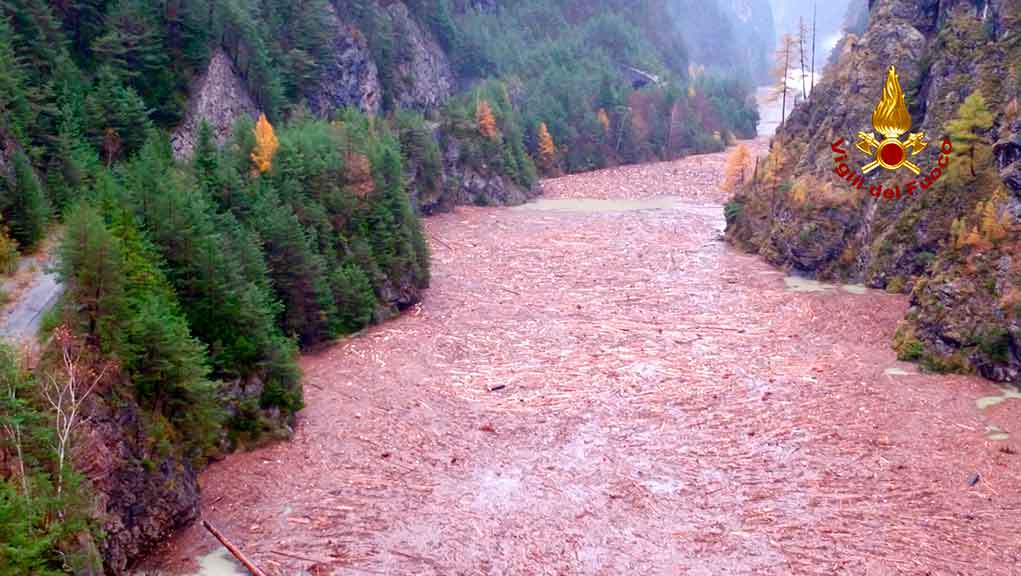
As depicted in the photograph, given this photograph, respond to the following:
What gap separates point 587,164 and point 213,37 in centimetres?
4358

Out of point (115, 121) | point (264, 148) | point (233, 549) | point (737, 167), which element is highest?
point (115, 121)

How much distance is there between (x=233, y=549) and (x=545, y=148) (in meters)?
62.6

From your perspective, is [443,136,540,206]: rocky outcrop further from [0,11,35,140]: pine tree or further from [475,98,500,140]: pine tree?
[0,11,35,140]: pine tree

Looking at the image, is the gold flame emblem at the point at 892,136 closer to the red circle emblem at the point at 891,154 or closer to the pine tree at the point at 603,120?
the red circle emblem at the point at 891,154

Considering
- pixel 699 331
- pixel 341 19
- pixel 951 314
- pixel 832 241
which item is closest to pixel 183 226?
pixel 699 331

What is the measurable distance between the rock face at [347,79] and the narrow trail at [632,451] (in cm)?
2508

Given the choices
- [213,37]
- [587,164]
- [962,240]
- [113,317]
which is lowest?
[587,164]

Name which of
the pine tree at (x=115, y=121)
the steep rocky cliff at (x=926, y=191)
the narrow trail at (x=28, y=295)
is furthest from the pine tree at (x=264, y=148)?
the steep rocky cliff at (x=926, y=191)

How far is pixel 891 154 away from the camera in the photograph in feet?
120

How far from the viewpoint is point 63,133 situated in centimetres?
2836

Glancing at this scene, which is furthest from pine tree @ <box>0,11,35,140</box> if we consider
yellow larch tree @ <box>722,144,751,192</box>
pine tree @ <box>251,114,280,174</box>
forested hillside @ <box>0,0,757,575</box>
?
yellow larch tree @ <box>722,144,751,192</box>

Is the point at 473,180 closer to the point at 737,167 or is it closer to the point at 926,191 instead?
the point at 737,167

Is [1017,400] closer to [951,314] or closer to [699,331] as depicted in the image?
[951,314]

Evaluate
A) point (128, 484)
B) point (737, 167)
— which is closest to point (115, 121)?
point (128, 484)
